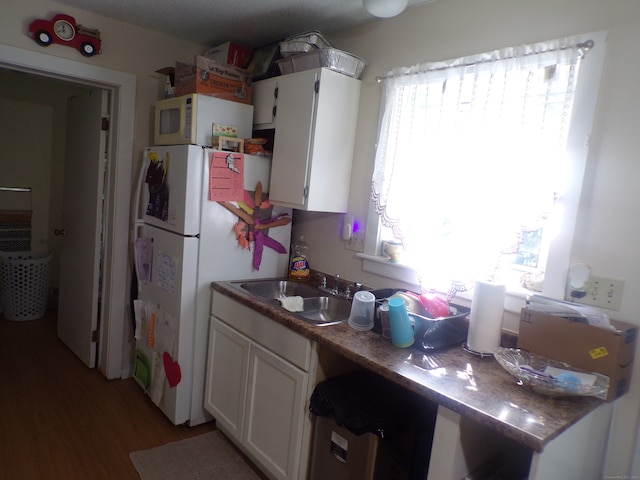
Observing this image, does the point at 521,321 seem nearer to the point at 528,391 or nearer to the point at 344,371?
the point at 528,391

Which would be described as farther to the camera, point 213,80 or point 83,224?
point 83,224

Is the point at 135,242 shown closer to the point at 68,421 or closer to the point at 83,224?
the point at 83,224

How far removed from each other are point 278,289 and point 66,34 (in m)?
1.93

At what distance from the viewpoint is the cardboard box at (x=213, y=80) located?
7.41ft

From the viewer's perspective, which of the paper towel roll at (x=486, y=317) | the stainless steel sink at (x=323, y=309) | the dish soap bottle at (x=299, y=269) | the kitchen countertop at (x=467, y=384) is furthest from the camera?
the dish soap bottle at (x=299, y=269)

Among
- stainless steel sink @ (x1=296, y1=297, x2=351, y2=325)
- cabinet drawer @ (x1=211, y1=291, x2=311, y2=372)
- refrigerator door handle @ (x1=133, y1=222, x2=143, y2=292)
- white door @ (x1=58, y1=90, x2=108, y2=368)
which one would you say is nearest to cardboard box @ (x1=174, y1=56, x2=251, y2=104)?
white door @ (x1=58, y1=90, x2=108, y2=368)

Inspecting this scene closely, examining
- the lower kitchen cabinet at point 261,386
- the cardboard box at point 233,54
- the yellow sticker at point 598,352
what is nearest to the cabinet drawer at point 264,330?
the lower kitchen cabinet at point 261,386

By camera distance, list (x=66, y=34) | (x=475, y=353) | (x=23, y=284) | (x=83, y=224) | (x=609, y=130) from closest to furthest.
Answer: (x=609, y=130) < (x=475, y=353) < (x=66, y=34) < (x=83, y=224) < (x=23, y=284)

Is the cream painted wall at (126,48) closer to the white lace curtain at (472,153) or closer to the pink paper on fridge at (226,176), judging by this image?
the pink paper on fridge at (226,176)

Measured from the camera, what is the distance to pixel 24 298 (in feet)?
12.2

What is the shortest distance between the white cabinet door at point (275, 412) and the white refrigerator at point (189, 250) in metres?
0.49

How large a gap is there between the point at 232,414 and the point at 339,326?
0.86 m

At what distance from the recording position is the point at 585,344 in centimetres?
133

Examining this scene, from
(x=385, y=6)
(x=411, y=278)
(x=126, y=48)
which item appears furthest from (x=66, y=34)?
(x=411, y=278)
